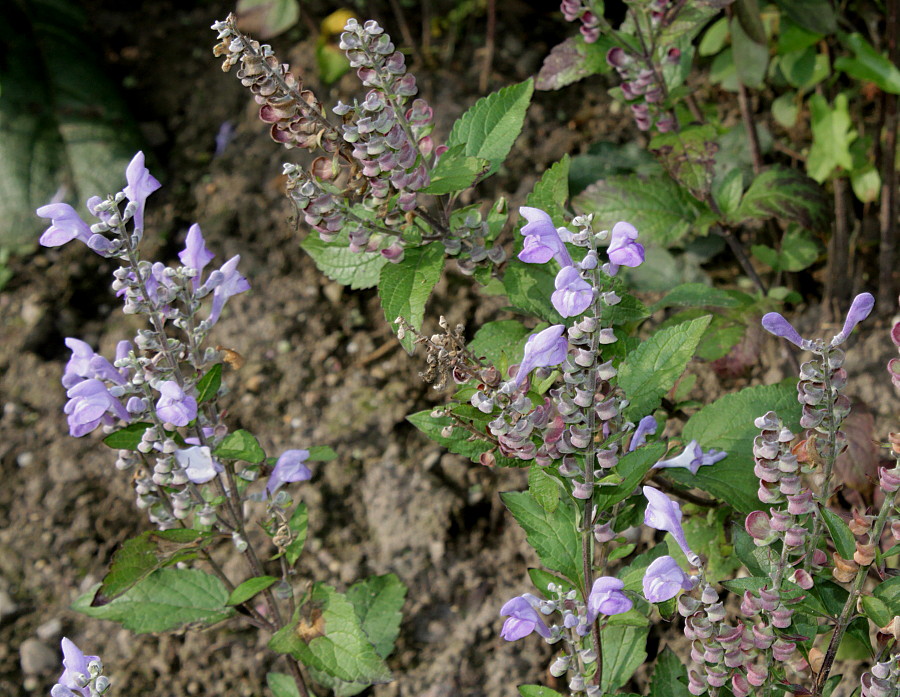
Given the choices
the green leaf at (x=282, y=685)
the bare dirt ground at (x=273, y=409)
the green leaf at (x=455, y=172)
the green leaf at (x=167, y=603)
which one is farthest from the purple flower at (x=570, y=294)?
the bare dirt ground at (x=273, y=409)

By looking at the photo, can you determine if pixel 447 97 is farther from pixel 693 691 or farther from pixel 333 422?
pixel 693 691

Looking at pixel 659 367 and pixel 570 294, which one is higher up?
pixel 570 294

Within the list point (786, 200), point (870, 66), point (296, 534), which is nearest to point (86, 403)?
point (296, 534)

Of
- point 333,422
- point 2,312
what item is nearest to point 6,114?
point 2,312

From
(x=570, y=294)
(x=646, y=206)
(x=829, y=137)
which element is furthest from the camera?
(x=829, y=137)

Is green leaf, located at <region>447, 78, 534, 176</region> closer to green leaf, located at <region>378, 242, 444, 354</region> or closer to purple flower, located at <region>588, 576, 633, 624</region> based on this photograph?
green leaf, located at <region>378, 242, 444, 354</region>

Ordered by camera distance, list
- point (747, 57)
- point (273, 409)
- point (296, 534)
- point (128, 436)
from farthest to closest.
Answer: point (273, 409) < point (747, 57) < point (296, 534) < point (128, 436)

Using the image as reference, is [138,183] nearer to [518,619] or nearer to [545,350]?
[545,350]

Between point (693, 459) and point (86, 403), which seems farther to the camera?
point (693, 459)
